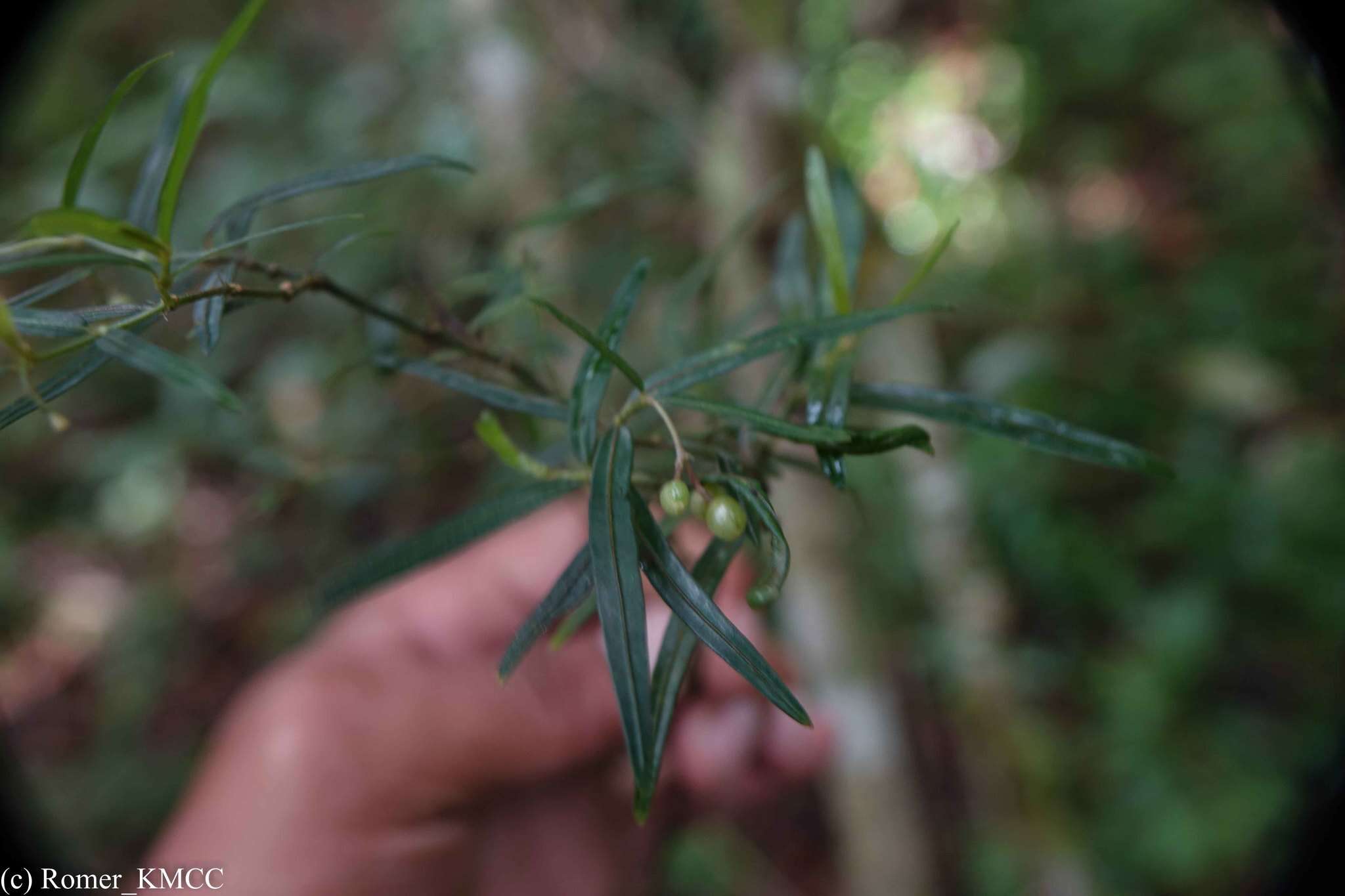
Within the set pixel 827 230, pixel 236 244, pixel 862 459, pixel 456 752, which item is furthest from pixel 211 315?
pixel 862 459

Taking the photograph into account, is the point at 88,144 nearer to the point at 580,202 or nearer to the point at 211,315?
the point at 211,315

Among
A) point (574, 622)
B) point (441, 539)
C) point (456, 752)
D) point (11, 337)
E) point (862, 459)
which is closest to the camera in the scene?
point (11, 337)

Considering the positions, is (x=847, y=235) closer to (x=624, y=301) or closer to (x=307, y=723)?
(x=624, y=301)

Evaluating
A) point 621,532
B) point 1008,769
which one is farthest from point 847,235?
point 1008,769

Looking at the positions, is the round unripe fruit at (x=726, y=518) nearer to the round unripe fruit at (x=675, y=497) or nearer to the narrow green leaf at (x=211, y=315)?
the round unripe fruit at (x=675, y=497)

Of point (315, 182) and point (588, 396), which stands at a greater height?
point (315, 182)

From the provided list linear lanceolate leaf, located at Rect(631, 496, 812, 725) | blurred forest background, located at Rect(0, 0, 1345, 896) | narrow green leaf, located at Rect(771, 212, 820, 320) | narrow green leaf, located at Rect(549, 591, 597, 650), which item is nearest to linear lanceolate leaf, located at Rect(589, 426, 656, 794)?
linear lanceolate leaf, located at Rect(631, 496, 812, 725)

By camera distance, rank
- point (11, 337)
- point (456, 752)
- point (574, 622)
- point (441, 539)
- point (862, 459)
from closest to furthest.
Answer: point (11, 337) < point (441, 539) < point (574, 622) < point (456, 752) < point (862, 459)
